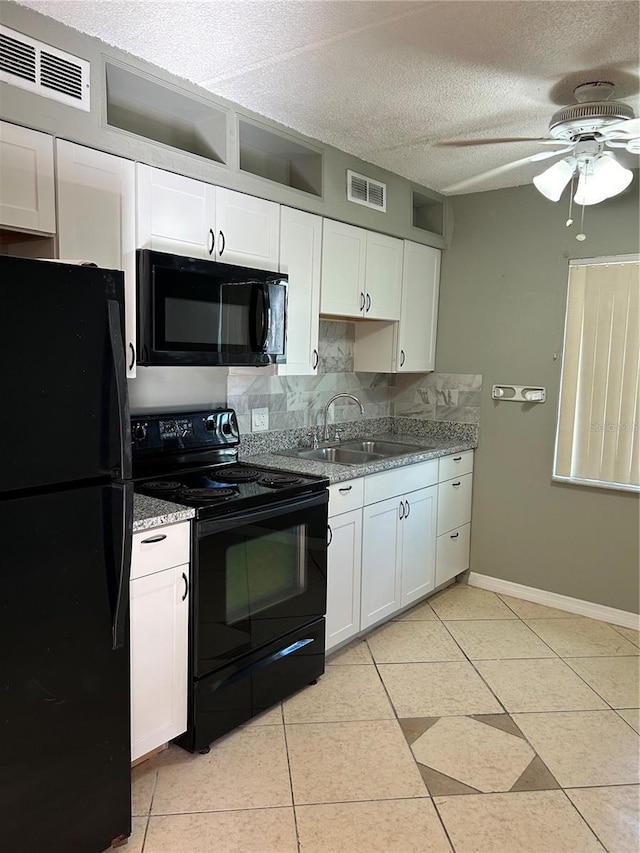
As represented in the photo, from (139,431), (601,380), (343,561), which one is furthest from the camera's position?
(601,380)

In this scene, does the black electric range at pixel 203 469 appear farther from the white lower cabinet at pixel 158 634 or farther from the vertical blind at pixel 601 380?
the vertical blind at pixel 601 380

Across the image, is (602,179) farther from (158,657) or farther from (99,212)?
(158,657)

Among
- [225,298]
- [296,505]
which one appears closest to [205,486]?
[296,505]

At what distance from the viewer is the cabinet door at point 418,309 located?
376 centimetres

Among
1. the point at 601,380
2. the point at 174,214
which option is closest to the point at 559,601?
the point at 601,380

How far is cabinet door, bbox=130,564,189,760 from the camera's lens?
6.77 feet

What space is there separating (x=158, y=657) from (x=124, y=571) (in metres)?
0.52

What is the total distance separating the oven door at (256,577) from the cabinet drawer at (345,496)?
82 millimetres

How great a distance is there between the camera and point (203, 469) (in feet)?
9.35

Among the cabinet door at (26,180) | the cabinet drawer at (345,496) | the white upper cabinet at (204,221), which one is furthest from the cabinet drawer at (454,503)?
the cabinet door at (26,180)

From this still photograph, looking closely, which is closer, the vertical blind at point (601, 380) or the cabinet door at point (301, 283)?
the cabinet door at point (301, 283)

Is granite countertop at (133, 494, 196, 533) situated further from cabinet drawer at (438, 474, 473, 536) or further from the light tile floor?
cabinet drawer at (438, 474, 473, 536)

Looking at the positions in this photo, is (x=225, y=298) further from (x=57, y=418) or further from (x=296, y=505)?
(x=57, y=418)

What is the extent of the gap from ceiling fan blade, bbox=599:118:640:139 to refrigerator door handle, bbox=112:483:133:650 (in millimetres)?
A: 2164
